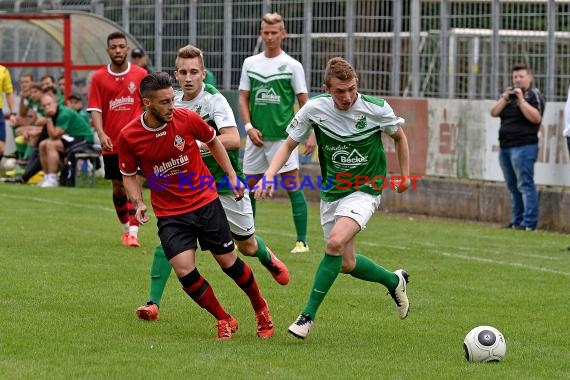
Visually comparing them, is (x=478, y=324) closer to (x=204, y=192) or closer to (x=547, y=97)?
(x=204, y=192)

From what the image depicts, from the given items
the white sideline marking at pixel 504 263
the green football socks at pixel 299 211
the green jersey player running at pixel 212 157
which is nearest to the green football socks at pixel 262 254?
the green jersey player running at pixel 212 157

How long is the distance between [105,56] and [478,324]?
54.7 ft

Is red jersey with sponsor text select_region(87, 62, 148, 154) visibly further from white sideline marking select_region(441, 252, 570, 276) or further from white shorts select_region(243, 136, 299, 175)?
white sideline marking select_region(441, 252, 570, 276)

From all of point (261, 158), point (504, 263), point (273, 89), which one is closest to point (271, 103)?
point (273, 89)

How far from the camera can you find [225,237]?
8672 mm

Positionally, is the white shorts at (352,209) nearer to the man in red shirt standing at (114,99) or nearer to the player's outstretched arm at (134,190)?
the player's outstretched arm at (134,190)

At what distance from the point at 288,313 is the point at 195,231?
1.45 meters

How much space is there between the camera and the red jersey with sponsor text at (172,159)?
853cm

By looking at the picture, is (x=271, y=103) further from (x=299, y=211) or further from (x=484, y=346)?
(x=484, y=346)

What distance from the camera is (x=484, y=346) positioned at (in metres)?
7.93

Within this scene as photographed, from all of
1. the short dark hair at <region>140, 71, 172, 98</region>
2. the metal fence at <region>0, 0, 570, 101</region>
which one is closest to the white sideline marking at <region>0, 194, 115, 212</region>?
the metal fence at <region>0, 0, 570, 101</region>

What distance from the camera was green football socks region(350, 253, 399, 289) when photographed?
926 cm

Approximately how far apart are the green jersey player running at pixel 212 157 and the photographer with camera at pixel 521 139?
23.5 ft

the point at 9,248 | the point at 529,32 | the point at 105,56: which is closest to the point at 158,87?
the point at 9,248
